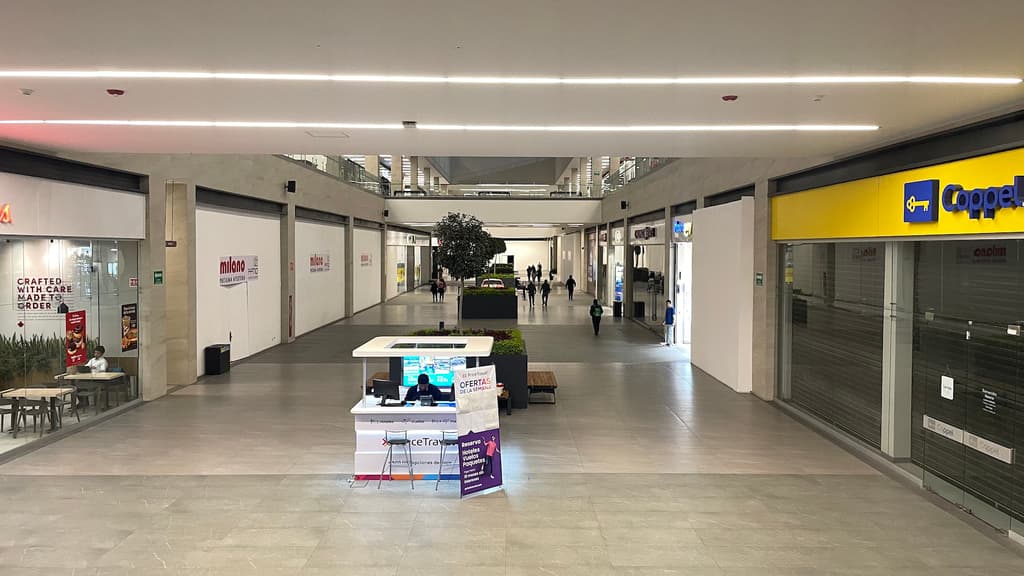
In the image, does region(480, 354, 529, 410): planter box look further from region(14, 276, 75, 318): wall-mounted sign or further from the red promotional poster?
region(14, 276, 75, 318): wall-mounted sign

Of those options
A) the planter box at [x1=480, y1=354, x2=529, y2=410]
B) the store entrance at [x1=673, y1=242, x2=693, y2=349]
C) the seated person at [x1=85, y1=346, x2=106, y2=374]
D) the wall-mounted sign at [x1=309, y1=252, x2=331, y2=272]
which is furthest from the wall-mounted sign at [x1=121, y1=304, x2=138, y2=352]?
the store entrance at [x1=673, y1=242, x2=693, y2=349]

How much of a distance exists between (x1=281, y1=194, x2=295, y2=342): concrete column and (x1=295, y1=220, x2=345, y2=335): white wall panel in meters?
0.62

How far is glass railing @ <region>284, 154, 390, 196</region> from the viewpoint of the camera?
2080 centimetres

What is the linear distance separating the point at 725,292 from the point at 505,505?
7889mm

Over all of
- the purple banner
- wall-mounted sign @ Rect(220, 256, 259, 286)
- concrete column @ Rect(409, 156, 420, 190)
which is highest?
concrete column @ Rect(409, 156, 420, 190)

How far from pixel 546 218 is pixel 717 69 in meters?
27.1

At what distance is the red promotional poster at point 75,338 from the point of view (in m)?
10.1

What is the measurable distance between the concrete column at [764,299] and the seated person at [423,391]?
6.51 metres

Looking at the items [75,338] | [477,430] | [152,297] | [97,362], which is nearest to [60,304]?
[75,338]

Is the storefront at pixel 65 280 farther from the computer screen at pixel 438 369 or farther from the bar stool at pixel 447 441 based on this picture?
the bar stool at pixel 447 441

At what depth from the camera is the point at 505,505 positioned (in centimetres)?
707

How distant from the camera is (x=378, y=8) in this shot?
4.05 metres

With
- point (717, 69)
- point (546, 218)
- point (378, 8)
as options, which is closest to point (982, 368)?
point (717, 69)

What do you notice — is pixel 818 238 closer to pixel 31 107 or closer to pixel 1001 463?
pixel 1001 463
